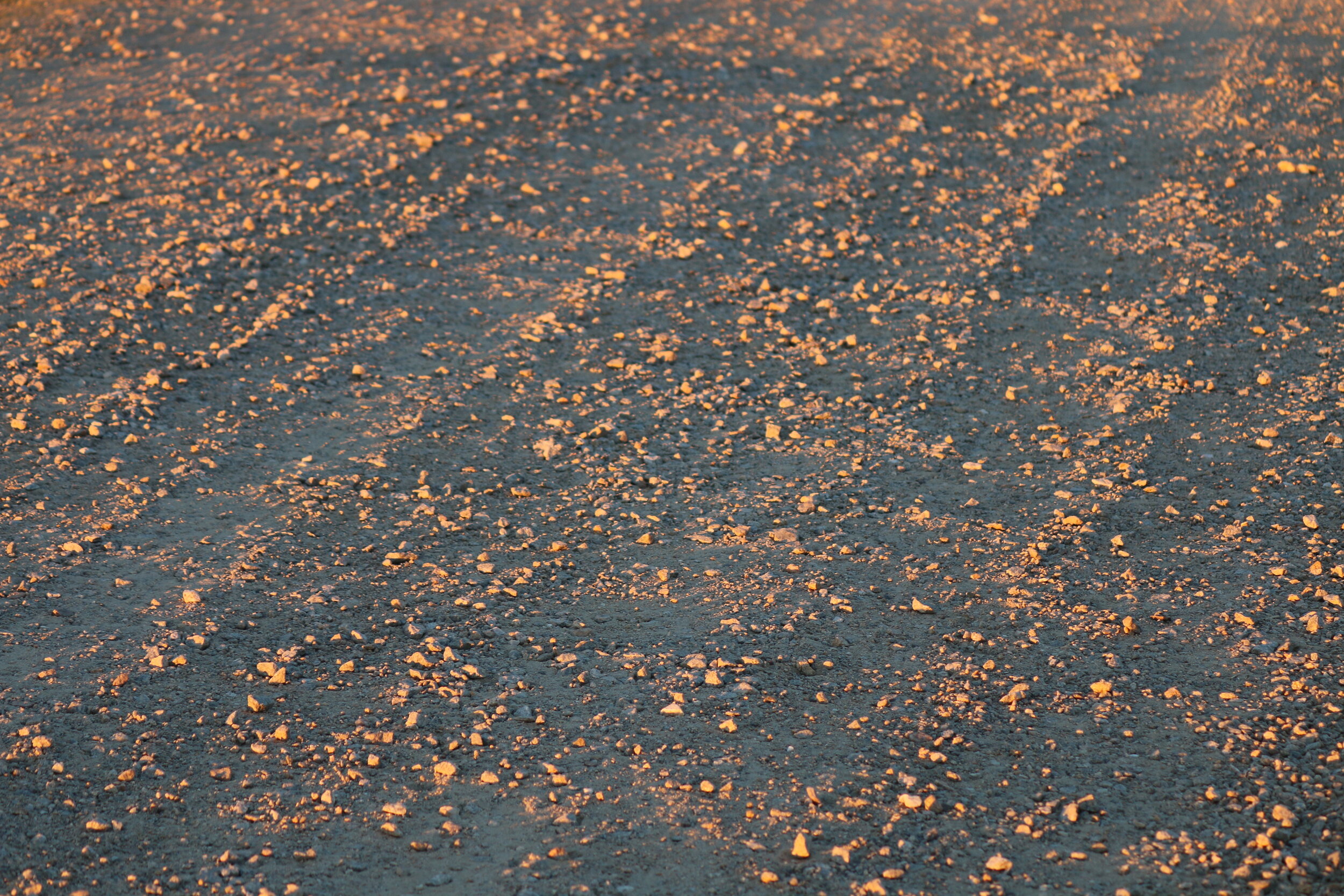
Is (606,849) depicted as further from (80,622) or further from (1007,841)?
(80,622)

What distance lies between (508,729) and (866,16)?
351 inches

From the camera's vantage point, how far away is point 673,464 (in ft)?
19.2

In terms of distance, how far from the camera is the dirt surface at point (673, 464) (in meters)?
3.98

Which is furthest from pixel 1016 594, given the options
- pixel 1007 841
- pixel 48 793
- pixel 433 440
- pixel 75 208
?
pixel 75 208

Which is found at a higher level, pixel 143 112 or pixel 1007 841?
pixel 143 112

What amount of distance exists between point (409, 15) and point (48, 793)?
8788 millimetres

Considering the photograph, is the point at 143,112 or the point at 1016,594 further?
the point at 143,112

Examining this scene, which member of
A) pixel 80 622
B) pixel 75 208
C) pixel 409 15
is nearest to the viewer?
pixel 80 622

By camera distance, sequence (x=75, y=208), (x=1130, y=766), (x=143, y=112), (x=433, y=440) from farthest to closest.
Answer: (x=143, y=112) < (x=75, y=208) < (x=433, y=440) < (x=1130, y=766)

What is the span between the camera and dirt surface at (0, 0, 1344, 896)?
13.1 feet

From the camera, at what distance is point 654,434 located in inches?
238

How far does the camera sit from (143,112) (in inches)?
354

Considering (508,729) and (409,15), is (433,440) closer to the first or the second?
(508,729)

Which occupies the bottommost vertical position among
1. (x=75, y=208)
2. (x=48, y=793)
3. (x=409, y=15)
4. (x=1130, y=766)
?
(x=1130, y=766)
